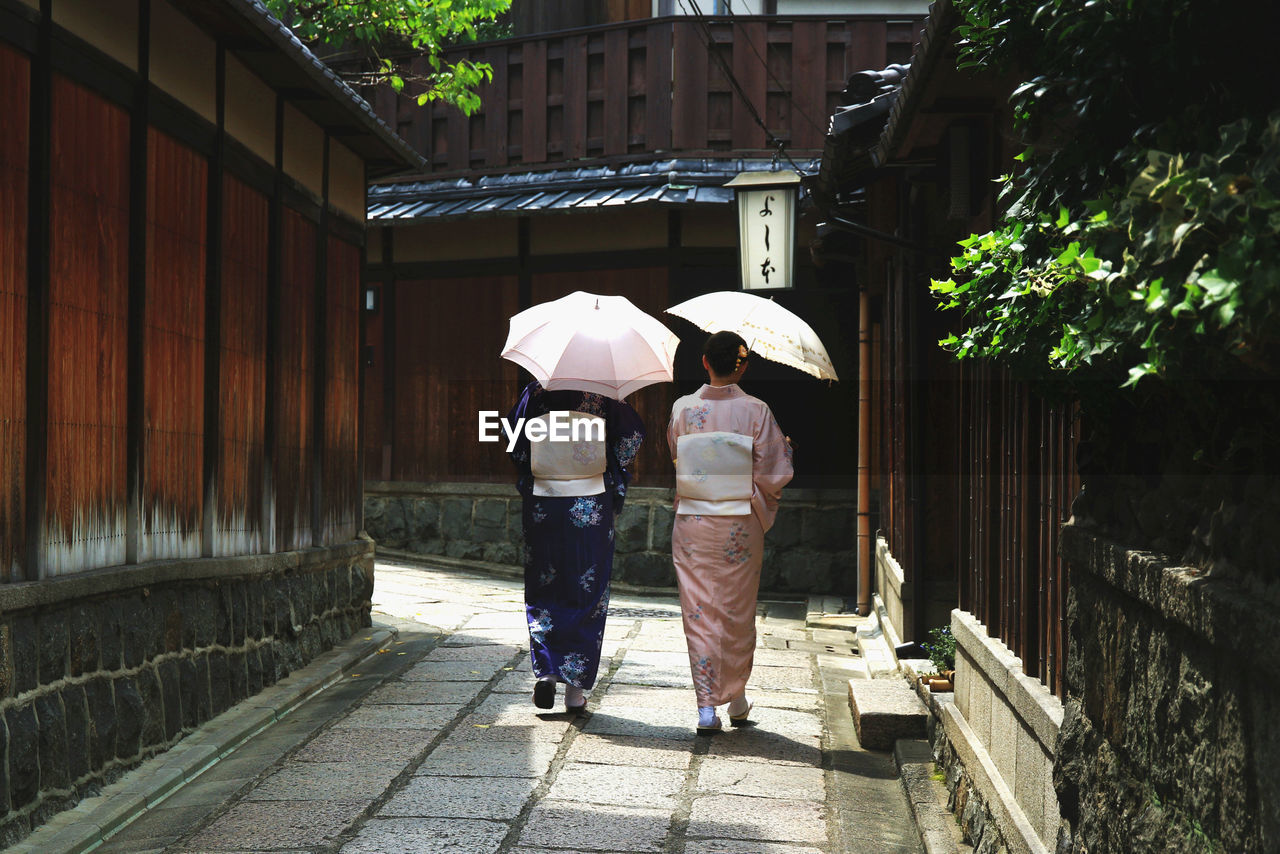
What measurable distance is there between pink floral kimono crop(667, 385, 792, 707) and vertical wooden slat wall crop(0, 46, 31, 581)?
3.74 metres

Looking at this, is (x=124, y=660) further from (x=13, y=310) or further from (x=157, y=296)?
(x=157, y=296)

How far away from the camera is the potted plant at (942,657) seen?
7.58 meters

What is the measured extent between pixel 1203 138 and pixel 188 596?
641 centimetres

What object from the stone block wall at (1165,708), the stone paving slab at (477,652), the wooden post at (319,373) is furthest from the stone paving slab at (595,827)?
the wooden post at (319,373)

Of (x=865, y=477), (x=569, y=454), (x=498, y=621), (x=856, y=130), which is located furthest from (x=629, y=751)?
(x=865, y=477)

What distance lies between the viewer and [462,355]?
1697 cm

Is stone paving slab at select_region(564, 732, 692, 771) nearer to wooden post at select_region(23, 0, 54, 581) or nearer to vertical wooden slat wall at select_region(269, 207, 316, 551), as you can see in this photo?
wooden post at select_region(23, 0, 54, 581)

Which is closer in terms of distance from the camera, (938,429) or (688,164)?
(938,429)

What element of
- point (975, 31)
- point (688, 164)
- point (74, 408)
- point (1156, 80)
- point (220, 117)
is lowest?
point (74, 408)

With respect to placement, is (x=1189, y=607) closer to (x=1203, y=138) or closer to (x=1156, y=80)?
(x=1203, y=138)

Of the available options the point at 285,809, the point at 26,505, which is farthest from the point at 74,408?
the point at 285,809

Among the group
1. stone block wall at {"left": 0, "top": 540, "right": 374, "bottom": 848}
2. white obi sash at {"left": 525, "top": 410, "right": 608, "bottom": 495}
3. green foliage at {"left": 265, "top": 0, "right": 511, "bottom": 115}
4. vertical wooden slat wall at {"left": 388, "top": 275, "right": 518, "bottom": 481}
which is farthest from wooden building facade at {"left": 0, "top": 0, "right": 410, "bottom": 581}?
vertical wooden slat wall at {"left": 388, "top": 275, "right": 518, "bottom": 481}

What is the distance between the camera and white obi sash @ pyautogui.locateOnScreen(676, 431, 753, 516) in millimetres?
8016

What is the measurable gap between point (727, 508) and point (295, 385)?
381 centimetres
